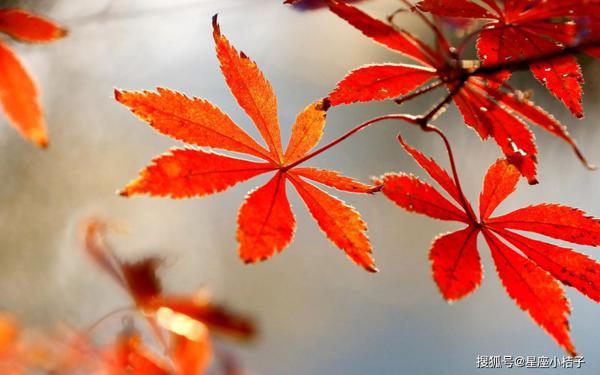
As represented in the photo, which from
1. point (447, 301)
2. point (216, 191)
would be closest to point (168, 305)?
point (216, 191)

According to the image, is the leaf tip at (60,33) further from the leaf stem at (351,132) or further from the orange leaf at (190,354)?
the orange leaf at (190,354)

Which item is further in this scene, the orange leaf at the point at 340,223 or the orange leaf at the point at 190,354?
the orange leaf at the point at 190,354

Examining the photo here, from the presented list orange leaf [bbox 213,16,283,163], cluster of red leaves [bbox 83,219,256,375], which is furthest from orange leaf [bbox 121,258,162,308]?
orange leaf [bbox 213,16,283,163]

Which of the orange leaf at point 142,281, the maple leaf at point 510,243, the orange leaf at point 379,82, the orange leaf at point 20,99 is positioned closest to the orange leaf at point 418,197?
the maple leaf at point 510,243

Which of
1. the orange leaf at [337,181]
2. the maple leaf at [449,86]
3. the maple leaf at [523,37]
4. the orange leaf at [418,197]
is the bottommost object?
the orange leaf at [337,181]

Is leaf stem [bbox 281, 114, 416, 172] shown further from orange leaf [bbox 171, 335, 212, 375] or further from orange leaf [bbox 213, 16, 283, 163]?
orange leaf [bbox 171, 335, 212, 375]
